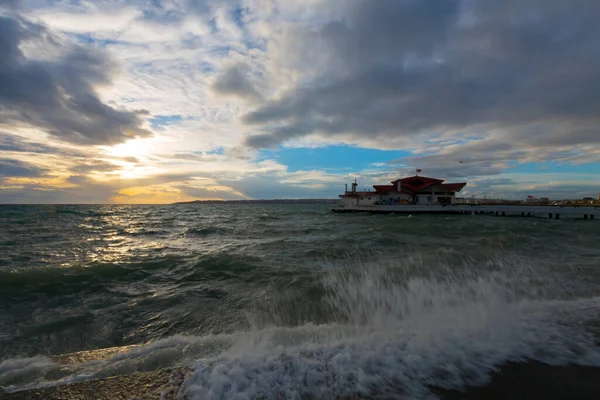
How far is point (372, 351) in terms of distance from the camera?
11.5ft

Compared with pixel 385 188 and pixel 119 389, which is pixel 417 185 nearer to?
pixel 385 188

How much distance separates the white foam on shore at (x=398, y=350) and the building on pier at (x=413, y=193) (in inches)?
1947

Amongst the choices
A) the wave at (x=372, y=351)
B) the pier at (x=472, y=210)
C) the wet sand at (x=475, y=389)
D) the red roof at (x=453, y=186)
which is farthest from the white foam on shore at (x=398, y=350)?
the red roof at (x=453, y=186)

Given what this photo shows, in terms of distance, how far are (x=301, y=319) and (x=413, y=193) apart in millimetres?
53434

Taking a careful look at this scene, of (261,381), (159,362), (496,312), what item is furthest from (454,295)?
(159,362)

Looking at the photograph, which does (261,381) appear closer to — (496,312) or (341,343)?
(341,343)

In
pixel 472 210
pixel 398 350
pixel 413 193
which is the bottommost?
pixel 398 350

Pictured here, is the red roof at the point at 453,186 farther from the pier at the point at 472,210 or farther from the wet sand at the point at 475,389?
the wet sand at the point at 475,389

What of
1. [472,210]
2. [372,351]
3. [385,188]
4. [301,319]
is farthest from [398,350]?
[385,188]

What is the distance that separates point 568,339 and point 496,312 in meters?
1.13

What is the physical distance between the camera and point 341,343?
150 inches

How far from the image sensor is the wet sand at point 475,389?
265cm

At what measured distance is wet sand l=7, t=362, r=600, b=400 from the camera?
2.65m

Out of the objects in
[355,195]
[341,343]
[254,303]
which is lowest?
[254,303]
